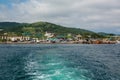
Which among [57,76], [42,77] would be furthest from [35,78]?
[57,76]

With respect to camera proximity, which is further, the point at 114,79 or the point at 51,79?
the point at 114,79

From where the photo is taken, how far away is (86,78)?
93.1 ft

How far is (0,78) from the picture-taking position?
29.4 m

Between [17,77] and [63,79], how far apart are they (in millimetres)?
6817

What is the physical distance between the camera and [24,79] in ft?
92.8

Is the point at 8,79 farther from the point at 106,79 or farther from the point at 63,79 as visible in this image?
the point at 106,79

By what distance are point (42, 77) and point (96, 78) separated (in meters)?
7.16

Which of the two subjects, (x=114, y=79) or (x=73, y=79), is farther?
(x=114, y=79)

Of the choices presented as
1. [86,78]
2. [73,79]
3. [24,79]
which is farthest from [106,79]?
[24,79]

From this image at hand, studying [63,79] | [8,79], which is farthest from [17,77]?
[63,79]

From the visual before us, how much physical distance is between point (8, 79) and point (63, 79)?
7.28 metres

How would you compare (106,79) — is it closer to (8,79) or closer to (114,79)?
(114,79)

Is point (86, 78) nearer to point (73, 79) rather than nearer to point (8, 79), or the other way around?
point (73, 79)

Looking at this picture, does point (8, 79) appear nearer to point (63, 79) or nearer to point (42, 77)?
point (42, 77)
